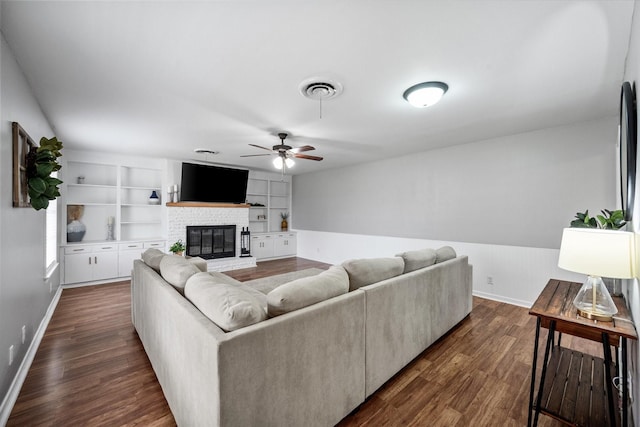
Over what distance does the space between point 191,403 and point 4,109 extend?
221cm

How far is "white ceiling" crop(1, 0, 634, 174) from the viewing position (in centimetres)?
150

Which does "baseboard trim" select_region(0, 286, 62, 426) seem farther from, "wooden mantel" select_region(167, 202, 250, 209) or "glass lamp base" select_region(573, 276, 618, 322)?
"glass lamp base" select_region(573, 276, 618, 322)

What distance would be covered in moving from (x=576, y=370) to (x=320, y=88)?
9.41 feet

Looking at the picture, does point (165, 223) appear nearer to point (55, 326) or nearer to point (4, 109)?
point (55, 326)

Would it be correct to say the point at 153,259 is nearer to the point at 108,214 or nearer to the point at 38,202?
the point at 38,202

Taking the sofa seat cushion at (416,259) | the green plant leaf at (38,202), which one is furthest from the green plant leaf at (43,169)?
the sofa seat cushion at (416,259)

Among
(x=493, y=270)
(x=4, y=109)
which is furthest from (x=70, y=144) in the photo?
(x=493, y=270)

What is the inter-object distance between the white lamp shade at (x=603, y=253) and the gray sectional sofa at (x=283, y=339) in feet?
3.50

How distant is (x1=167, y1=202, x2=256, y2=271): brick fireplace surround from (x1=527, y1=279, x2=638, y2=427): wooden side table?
17.9 feet

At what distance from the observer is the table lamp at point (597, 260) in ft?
4.18

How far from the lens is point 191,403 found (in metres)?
1.34

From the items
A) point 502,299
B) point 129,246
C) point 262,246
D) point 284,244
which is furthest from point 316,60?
point 284,244

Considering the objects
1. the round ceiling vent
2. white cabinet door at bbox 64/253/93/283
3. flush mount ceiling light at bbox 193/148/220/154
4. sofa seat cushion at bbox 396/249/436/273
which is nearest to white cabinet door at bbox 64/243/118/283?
white cabinet door at bbox 64/253/93/283

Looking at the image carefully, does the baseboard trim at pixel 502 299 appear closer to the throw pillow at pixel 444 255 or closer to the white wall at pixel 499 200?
the white wall at pixel 499 200
